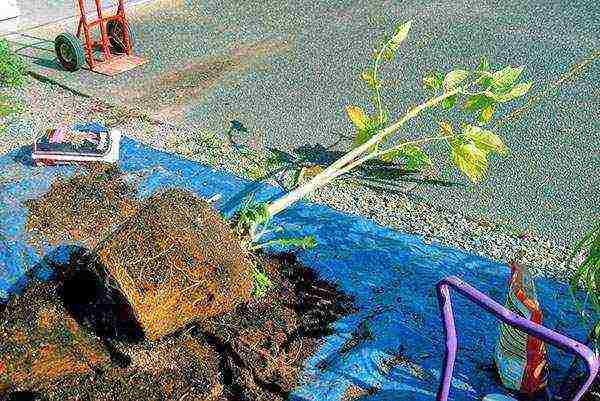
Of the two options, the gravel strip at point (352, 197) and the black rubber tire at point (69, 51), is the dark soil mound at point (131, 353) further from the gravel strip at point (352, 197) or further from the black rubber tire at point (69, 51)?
the black rubber tire at point (69, 51)

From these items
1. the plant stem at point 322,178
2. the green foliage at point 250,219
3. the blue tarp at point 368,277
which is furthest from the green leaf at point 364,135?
the green foliage at point 250,219

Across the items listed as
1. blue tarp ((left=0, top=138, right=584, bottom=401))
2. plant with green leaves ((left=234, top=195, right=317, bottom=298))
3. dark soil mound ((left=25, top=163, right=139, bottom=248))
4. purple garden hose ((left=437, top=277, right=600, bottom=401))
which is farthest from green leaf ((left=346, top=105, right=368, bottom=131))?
purple garden hose ((left=437, top=277, right=600, bottom=401))

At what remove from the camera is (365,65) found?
24.9 ft

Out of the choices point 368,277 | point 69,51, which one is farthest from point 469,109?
point 69,51

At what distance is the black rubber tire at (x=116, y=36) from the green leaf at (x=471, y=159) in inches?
178

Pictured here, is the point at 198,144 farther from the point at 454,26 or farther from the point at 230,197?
the point at 454,26

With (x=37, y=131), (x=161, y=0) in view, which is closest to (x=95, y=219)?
(x=37, y=131)

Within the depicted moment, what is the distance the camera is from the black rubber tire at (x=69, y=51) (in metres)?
6.98

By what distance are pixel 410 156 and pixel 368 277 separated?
1360 millimetres

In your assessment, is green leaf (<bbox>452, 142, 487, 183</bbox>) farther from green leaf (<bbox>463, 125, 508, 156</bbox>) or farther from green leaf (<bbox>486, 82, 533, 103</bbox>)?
green leaf (<bbox>486, 82, 533, 103</bbox>)

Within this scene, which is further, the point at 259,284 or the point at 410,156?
the point at 410,156

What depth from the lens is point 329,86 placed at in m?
7.15

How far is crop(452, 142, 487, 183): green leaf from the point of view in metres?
4.70

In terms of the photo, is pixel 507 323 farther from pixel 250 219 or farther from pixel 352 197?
pixel 352 197
